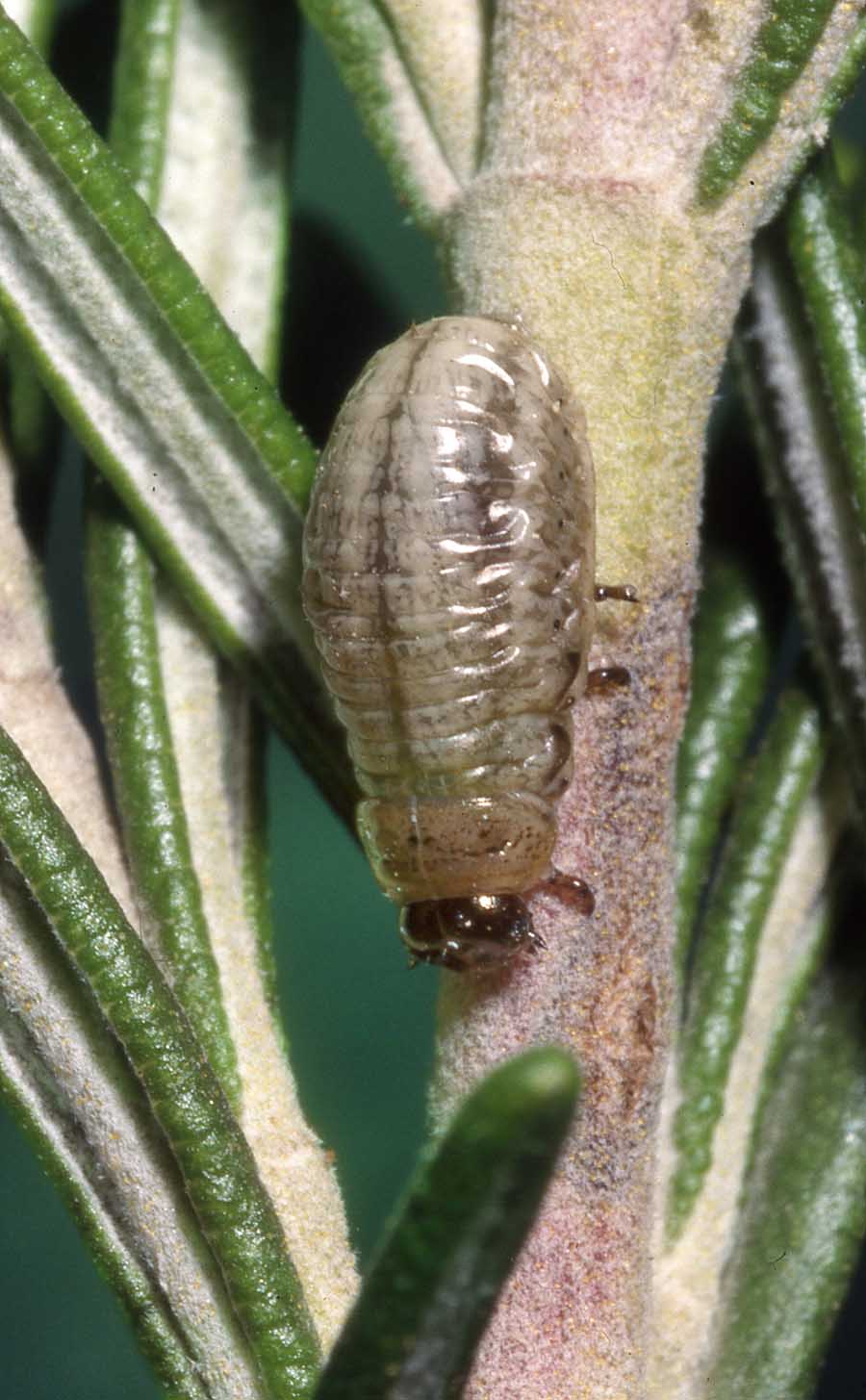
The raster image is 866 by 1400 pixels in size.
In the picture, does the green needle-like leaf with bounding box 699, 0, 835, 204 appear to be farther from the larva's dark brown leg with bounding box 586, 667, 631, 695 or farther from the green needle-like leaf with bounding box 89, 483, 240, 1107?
the green needle-like leaf with bounding box 89, 483, 240, 1107

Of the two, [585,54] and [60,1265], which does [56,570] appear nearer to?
[60,1265]

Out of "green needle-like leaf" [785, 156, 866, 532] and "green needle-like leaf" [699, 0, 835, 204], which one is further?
"green needle-like leaf" [785, 156, 866, 532]

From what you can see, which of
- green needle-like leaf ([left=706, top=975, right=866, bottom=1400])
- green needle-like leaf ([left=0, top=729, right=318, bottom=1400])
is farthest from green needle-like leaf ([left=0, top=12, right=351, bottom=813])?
green needle-like leaf ([left=706, top=975, right=866, bottom=1400])

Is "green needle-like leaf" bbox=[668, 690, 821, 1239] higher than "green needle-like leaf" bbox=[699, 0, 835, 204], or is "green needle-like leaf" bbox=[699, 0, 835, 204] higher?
"green needle-like leaf" bbox=[699, 0, 835, 204]

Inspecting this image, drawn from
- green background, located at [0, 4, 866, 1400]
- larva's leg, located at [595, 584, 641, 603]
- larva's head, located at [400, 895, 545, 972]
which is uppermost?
larva's leg, located at [595, 584, 641, 603]

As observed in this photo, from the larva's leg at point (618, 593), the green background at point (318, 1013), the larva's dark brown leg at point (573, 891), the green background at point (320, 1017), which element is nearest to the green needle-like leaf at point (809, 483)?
the larva's leg at point (618, 593)

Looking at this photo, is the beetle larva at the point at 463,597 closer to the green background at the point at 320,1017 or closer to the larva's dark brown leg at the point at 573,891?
the larva's dark brown leg at the point at 573,891

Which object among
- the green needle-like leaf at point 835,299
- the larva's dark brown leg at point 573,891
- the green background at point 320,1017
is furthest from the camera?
the green background at point 320,1017
